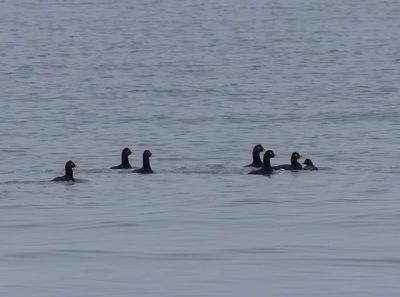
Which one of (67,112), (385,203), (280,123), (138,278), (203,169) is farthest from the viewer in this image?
(67,112)

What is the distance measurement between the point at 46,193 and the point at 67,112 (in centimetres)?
1803

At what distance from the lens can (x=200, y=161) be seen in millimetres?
35906

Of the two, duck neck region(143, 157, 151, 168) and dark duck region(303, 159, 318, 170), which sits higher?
duck neck region(143, 157, 151, 168)

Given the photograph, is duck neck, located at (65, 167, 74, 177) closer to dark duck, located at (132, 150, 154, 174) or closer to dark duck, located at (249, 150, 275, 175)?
dark duck, located at (132, 150, 154, 174)

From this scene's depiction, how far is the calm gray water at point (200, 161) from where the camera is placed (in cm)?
2048

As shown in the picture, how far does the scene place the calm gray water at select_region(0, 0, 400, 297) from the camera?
806 inches

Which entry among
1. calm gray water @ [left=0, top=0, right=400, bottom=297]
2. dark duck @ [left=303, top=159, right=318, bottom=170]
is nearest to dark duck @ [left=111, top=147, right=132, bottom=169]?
calm gray water @ [left=0, top=0, right=400, bottom=297]

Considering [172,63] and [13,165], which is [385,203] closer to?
[13,165]

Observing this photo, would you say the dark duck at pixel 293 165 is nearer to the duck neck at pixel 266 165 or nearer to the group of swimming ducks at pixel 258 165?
the group of swimming ducks at pixel 258 165

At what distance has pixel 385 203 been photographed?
2761 cm

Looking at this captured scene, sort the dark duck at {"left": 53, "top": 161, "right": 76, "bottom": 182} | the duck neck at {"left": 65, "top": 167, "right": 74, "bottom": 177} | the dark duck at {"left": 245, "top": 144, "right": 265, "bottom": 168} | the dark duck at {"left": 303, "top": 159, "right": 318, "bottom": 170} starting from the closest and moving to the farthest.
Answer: the dark duck at {"left": 53, "top": 161, "right": 76, "bottom": 182}, the duck neck at {"left": 65, "top": 167, "right": 74, "bottom": 177}, the dark duck at {"left": 303, "top": 159, "right": 318, "bottom": 170}, the dark duck at {"left": 245, "top": 144, "right": 265, "bottom": 168}

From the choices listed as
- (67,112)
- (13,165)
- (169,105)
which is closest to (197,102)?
(169,105)

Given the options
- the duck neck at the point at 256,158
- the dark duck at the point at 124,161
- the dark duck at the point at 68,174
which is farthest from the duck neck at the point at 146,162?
the duck neck at the point at 256,158

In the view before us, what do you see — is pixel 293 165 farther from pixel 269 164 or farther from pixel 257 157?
pixel 257 157
